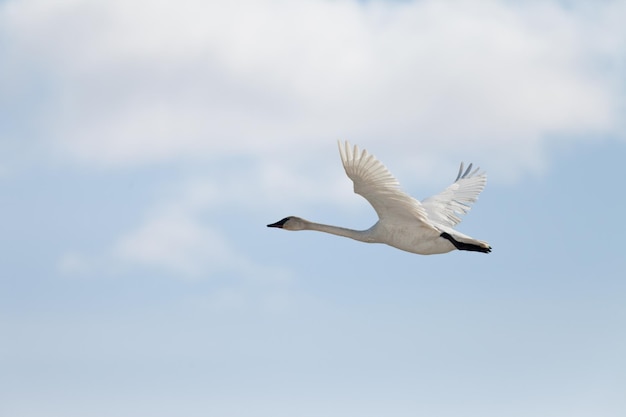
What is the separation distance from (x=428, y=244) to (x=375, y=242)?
110 centimetres

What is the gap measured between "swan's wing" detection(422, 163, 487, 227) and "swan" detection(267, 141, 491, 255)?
2 centimetres

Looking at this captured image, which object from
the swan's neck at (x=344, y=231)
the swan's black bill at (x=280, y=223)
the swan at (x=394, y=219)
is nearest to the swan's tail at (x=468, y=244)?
the swan at (x=394, y=219)

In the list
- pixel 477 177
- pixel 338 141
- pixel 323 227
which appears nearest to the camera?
pixel 338 141

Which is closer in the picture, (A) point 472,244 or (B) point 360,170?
(B) point 360,170

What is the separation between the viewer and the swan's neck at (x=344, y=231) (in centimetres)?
2188

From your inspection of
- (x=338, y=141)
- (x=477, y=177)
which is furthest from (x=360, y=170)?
(x=477, y=177)

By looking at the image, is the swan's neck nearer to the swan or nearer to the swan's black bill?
the swan

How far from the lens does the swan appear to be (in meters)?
19.7

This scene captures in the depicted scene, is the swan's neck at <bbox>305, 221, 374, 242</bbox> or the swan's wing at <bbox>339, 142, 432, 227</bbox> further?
the swan's neck at <bbox>305, 221, 374, 242</bbox>

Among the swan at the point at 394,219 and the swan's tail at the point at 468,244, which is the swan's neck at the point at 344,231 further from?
the swan's tail at the point at 468,244

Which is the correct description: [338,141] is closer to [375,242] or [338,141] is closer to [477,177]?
[375,242]

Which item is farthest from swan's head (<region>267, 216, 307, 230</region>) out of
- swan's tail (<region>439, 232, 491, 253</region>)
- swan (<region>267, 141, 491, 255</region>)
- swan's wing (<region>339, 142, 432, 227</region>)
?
swan's tail (<region>439, 232, 491, 253</region>)

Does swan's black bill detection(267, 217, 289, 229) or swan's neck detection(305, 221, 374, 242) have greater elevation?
swan's black bill detection(267, 217, 289, 229)

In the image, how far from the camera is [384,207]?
20969 millimetres
